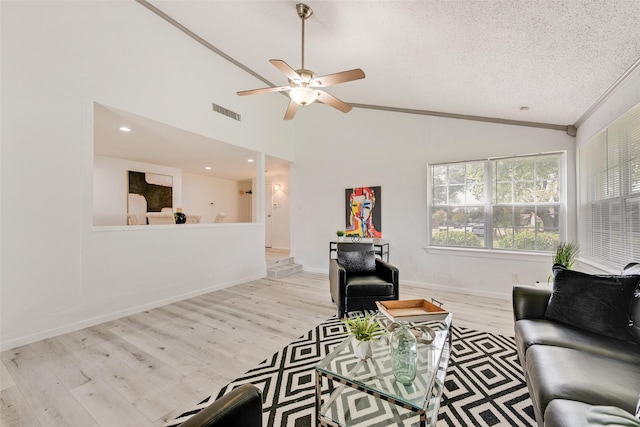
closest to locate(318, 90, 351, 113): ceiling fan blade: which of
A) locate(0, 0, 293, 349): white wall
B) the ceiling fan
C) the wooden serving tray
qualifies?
the ceiling fan

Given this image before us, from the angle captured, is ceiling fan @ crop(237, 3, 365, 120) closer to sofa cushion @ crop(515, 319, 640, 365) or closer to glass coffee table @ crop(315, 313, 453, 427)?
glass coffee table @ crop(315, 313, 453, 427)

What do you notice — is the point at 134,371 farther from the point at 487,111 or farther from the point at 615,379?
the point at 487,111

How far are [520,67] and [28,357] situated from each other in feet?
16.7

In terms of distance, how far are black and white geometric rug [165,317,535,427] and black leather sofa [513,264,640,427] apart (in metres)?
0.24

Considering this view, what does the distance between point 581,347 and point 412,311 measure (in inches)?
42.0

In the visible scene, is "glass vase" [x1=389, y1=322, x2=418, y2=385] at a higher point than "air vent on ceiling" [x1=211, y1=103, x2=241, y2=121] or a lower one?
lower

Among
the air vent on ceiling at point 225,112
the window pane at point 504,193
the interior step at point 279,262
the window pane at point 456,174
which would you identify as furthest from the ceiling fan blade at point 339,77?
the interior step at point 279,262

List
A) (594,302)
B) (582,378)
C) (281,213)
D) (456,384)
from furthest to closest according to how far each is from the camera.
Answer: (281,213) < (456,384) < (594,302) < (582,378)

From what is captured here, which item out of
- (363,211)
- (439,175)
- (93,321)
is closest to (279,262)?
(363,211)

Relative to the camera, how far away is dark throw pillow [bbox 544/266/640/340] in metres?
1.68

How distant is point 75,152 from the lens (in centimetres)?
289

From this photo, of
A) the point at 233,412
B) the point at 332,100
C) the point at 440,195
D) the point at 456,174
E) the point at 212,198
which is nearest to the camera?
the point at 233,412

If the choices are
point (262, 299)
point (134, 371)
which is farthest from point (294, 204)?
point (134, 371)

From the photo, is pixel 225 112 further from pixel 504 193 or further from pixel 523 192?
pixel 523 192
